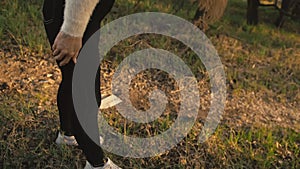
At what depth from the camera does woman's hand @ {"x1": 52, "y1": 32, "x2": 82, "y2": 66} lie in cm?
163

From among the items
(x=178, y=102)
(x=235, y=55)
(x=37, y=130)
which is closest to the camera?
(x=37, y=130)

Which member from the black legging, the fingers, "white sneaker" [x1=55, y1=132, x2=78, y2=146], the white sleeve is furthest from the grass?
the white sleeve

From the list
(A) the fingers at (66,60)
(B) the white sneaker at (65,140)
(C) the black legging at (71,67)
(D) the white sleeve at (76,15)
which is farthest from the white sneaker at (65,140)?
(D) the white sleeve at (76,15)

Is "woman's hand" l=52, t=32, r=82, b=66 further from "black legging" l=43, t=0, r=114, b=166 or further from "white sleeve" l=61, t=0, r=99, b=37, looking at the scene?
"black legging" l=43, t=0, r=114, b=166

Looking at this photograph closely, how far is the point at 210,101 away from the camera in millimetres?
3246

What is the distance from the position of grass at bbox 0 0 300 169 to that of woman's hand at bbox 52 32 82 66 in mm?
897

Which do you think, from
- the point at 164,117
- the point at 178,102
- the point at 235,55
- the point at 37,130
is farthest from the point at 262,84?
the point at 37,130

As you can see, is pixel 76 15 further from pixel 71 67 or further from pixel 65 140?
pixel 65 140

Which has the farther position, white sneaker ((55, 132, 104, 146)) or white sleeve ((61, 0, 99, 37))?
white sneaker ((55, 132, 104, 146))

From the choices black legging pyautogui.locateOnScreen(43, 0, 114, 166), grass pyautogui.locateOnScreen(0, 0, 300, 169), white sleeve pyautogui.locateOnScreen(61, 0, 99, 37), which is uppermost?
white sleeve pyautogui.locateOnScreen(61, 0, 99, 37)

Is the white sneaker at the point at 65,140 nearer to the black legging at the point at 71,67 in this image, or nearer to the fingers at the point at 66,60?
the black legging at the point at 71,67

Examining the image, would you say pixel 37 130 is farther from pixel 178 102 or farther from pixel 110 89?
pixel 178 102

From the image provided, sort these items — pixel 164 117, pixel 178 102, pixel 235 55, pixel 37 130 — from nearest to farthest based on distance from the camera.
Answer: pixel 37 130, pixel 164 117, pixel 178 102, pixel 235 55

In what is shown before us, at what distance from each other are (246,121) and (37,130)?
1.50 metres
